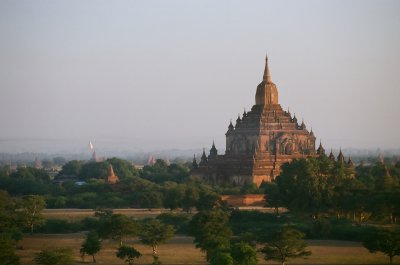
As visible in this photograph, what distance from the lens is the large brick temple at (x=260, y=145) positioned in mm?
88125

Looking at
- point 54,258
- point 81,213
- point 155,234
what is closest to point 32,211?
point 81,213

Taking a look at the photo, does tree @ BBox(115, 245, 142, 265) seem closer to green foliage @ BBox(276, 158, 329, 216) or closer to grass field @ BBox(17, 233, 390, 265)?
grass field @ BBox(17, 233, 390, 265)

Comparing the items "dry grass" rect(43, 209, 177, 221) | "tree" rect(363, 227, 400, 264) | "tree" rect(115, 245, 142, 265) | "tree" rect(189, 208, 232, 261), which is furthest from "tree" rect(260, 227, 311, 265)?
"dry grass" rect(43, 209, 177, 221)

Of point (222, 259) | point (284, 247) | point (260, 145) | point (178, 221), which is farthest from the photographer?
point (260, 145)

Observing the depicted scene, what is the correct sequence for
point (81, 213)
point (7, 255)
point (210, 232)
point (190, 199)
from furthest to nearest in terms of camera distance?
point (81, 213) → point (190, 199) → point (210, 232) → point (7, 255)

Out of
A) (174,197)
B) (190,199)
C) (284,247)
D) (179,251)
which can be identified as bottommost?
(179,251)

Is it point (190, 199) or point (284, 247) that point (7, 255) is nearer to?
point (284, 247)

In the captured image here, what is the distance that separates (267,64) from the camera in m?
96.7

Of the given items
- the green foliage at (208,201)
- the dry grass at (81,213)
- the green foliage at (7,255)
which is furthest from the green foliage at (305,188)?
the green foliage at (7,255)

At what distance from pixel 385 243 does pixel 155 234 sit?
13476 millimetres

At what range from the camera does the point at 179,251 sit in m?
54.8

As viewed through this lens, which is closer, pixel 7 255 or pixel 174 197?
pixel 7 255

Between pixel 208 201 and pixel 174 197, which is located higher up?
pixel 174 197

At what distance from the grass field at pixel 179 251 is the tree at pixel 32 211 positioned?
2.03 metres
